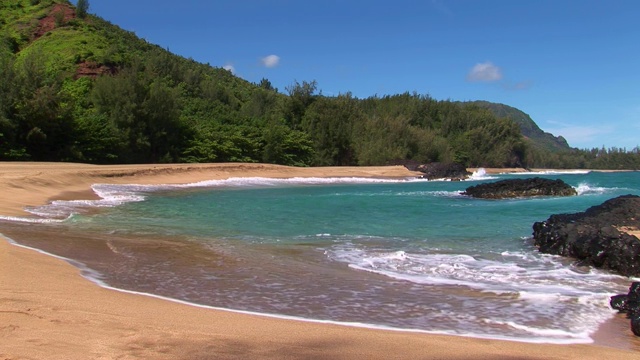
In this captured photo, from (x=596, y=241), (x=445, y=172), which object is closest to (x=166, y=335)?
(x=596, y=241)

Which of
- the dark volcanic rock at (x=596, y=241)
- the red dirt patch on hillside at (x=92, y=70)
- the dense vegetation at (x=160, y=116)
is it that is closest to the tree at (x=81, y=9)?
the dense vegetation at (x=160, y=116)

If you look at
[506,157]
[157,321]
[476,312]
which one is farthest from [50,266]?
[506,157]

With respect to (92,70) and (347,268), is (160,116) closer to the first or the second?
(92,70)

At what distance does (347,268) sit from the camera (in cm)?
958

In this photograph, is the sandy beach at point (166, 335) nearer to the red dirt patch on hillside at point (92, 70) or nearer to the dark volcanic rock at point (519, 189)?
the dark volcanic rock at point (519, 189)

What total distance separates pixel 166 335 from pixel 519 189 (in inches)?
1123

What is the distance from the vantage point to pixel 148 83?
49875 mm

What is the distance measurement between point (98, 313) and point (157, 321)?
0.61 meters

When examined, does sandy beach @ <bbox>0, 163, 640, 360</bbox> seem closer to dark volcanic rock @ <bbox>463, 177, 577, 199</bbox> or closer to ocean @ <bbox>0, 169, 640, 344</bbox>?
ocean @ <bbox>0, 169, 640, 344</bbox>

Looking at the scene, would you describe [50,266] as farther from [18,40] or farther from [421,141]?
[421,141]

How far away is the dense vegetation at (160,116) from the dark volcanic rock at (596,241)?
34546mm

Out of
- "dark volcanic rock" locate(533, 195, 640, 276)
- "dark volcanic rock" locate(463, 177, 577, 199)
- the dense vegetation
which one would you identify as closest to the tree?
the dense vegetation

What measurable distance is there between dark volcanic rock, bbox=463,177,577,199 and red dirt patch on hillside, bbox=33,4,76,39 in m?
62.8

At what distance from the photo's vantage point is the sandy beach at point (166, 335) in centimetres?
439
